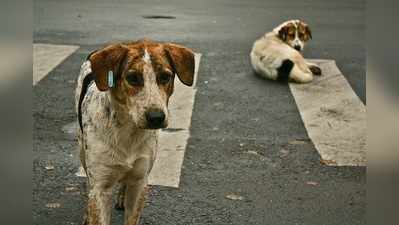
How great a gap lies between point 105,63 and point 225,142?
11.6 feet

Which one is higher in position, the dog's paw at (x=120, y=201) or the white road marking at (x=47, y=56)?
the dog's paw at (x=120, y=201)

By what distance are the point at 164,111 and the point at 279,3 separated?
51.2 feet

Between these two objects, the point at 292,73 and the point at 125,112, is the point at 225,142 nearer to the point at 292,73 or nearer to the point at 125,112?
the point at 292,73

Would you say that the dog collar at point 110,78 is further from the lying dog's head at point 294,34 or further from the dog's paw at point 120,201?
the lying dog's head at point 294,34

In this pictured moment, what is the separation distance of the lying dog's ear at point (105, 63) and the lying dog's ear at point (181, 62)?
0.95ft

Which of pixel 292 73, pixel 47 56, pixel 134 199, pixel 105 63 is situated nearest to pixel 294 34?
pixel 292 73

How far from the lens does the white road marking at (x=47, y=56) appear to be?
10.2 meters

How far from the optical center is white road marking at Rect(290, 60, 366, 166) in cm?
731

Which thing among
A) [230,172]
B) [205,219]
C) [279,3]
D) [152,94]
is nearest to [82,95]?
[152,94]

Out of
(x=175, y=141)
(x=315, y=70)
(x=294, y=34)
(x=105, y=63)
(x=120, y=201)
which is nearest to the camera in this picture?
(x=105, y=63)

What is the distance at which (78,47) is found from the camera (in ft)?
38.8

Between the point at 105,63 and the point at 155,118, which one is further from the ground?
the point at 105,63

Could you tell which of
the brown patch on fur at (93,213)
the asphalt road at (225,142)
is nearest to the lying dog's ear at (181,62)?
the brown patch on fur at (93,213)

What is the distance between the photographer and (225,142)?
7.59m
